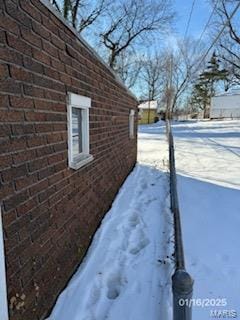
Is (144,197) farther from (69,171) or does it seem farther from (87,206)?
(69,171)

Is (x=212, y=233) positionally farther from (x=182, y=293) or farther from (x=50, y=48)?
(x=50, y=48)

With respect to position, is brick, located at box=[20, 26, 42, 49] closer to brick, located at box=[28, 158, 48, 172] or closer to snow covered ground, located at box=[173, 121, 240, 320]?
brick, located at box=[28, 158, 48, 172]

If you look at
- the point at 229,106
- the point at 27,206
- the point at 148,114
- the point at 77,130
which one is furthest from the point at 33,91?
the point at 229,106

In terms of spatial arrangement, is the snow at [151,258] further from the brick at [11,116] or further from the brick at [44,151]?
the brick at [11,116]

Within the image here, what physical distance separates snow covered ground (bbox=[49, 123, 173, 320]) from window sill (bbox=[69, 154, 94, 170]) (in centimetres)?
120

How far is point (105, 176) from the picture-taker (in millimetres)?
5422

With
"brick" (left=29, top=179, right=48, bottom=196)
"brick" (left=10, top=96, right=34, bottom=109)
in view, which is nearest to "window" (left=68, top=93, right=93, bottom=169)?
"brick" (left=29, top=179, right=48, bottom=196)

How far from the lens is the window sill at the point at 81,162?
3426 mm

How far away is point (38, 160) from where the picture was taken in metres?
2.49

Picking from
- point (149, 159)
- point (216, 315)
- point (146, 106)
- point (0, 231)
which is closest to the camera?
point (0, 231)

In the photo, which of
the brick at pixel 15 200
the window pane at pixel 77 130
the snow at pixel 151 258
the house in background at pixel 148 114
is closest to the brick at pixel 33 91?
the brick at pixel 15 200

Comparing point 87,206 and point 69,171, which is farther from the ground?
point 69,171

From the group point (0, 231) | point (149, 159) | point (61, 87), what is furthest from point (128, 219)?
point (149, 159)

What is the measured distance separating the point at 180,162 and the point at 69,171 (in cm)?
846
